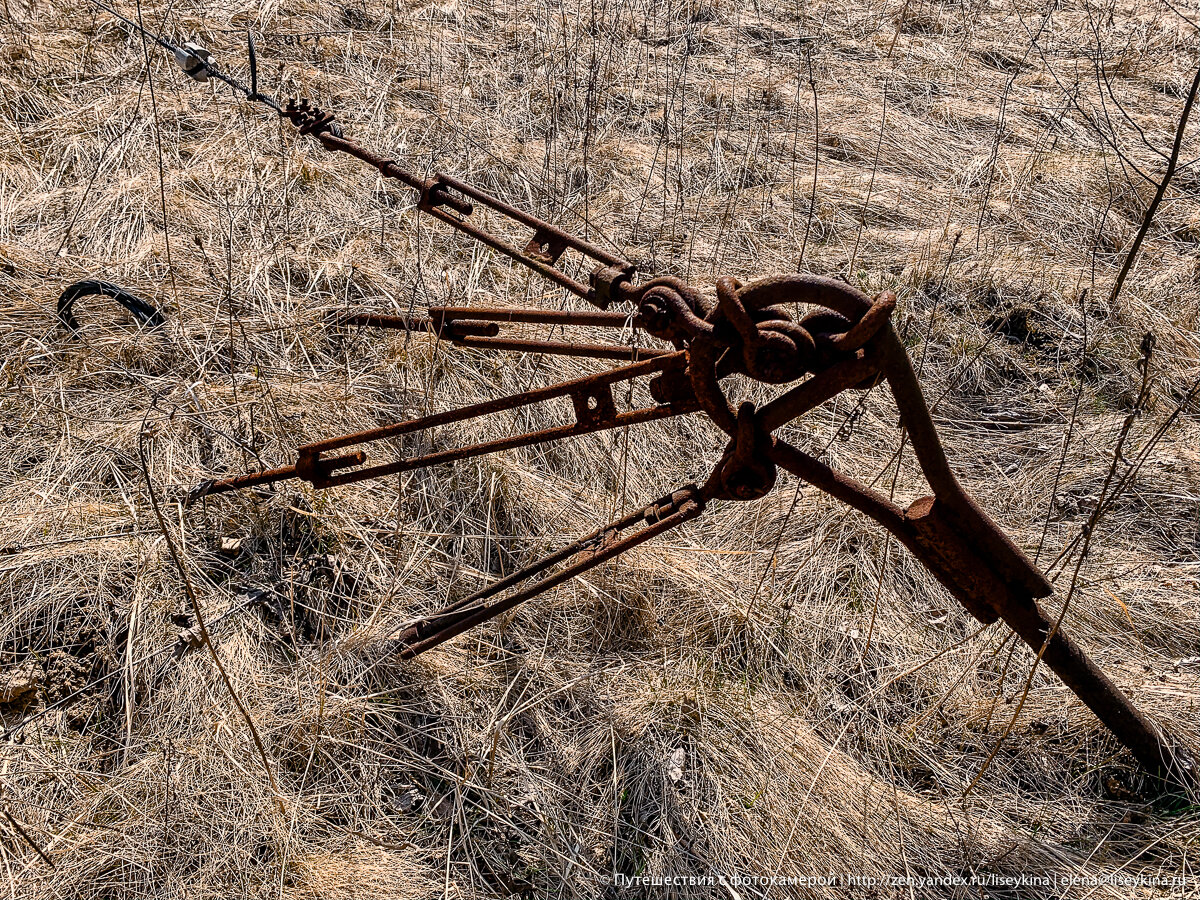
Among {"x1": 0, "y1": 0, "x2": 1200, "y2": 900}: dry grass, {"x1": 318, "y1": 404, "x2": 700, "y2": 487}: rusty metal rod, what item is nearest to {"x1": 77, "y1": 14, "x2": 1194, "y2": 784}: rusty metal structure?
{"x1": 318, "y1": 404, "x2": 700, "y2": 487}: rusty metal rod

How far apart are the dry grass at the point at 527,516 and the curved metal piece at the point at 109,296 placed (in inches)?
3.0

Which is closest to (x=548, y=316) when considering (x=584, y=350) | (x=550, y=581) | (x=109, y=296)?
(x=584, y=350)

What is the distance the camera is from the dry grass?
2.30 metres

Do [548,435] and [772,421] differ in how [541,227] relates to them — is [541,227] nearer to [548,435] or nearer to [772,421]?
[548,435]

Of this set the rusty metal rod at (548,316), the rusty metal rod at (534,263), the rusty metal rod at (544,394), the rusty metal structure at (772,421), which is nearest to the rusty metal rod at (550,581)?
the rusty metal structure at (772,421)

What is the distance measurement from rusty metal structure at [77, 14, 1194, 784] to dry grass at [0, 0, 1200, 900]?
358 mm

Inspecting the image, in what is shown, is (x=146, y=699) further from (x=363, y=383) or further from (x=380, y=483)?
(x=363, y=383)

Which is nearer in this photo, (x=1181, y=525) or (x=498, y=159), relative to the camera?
(x=1181, y=525)

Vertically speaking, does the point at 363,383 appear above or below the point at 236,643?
above

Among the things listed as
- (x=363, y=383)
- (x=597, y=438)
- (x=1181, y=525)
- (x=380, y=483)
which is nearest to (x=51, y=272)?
(x=363, y=383)

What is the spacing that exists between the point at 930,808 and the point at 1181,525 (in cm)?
164

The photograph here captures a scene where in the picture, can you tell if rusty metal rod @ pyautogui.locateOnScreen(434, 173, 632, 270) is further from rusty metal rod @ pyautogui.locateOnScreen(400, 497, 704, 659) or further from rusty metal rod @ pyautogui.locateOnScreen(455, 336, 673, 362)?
rusty metal rod @ pyautogui.locateOnScreen(400, 497, 704, 659)

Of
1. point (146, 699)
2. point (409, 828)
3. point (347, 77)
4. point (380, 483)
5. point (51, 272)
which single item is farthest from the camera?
point (347, 77)

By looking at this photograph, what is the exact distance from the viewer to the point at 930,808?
2.36 meters
